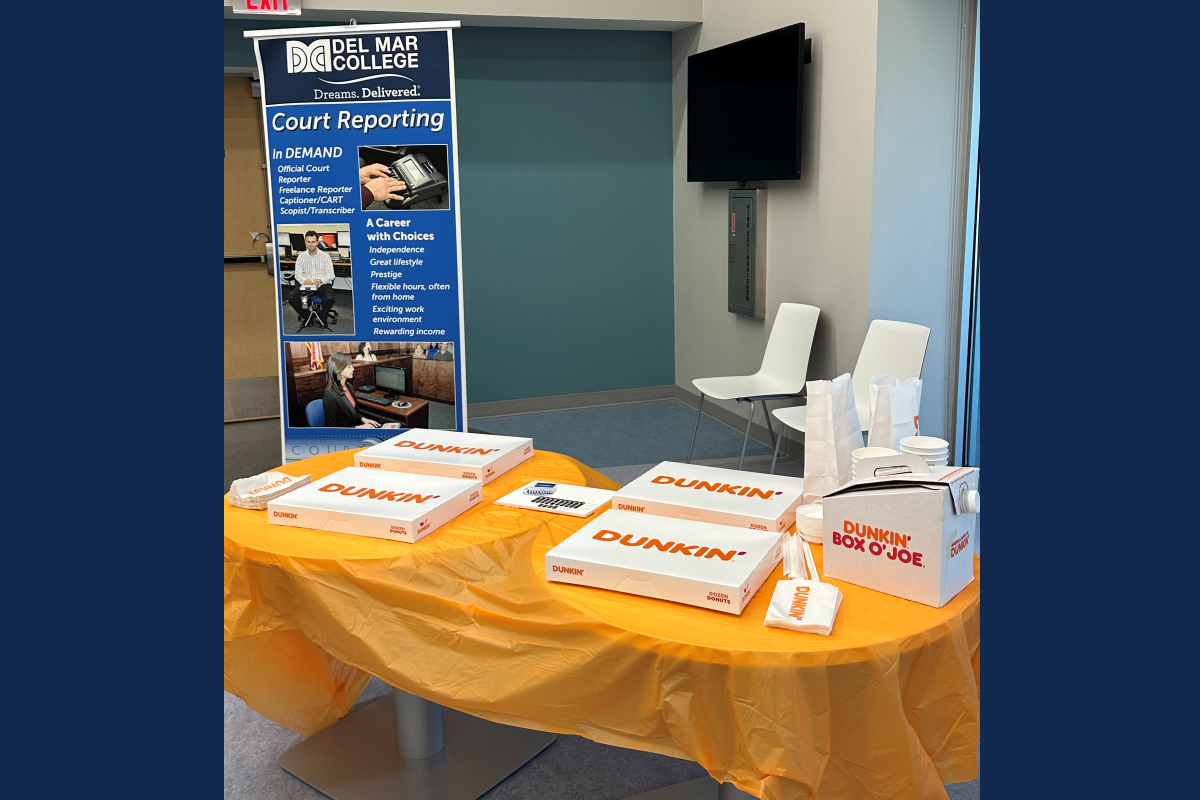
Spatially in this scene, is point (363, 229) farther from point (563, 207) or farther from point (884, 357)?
point (563, 207)

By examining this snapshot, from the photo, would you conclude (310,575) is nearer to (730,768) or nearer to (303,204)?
(730,768)

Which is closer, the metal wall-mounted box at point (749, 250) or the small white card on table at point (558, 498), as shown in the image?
the small white card on table at point (558, 498)

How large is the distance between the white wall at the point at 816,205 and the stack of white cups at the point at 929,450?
270cm

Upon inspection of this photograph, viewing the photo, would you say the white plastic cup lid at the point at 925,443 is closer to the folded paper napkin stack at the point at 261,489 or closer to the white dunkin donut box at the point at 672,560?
the white dunkin donut box at the point at 672,560

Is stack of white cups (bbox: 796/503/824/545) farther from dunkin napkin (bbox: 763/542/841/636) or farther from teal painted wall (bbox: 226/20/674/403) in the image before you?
teal painted wall (bbox: 226/20/674/403)

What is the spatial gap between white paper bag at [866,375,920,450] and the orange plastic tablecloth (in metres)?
0.34

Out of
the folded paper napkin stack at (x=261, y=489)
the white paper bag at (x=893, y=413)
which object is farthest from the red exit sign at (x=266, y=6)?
the white paper bag at (x=893, y=413)

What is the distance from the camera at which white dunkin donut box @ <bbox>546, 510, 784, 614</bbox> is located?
4.74 ft

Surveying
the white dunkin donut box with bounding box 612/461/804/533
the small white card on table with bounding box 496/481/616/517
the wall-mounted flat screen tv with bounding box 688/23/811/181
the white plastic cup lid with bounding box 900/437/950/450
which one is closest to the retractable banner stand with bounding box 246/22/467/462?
the small white card on table with bounding box 496/481/616/517

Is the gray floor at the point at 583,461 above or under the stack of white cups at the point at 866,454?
under

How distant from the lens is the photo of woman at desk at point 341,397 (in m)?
3.73

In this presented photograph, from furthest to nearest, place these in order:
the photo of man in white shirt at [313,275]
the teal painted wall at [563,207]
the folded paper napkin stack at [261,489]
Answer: the teal painted wall at [563,207]
the photo of man in white shirt at [313,275]
the folded paper napkin stack at [261,489]

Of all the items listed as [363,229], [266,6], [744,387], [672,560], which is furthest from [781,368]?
[266,6]

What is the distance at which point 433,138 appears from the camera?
3555 millimetres
